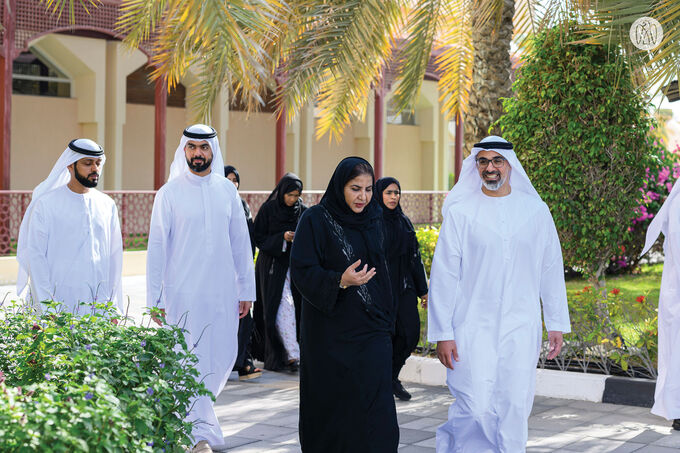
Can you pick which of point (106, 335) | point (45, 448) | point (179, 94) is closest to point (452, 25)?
point (106, 335)

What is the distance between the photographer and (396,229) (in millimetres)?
6129

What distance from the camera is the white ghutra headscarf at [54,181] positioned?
5.23m

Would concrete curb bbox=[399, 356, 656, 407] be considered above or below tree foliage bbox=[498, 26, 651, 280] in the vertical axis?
below

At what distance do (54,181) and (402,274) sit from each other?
2.16 m

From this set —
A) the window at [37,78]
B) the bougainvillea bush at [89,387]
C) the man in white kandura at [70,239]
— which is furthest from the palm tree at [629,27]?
the window at [37,78]

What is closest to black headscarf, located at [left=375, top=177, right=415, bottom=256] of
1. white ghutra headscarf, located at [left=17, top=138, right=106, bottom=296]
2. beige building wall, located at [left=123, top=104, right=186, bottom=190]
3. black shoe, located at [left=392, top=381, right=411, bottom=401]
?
black shoe, located at [left=392, top=381, right=411, bottom=401]

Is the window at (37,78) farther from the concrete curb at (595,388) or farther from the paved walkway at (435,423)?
the concrete curb at (595,388)

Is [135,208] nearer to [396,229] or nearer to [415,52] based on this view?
[415,52]

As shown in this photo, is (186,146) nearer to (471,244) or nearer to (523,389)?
(471,244)

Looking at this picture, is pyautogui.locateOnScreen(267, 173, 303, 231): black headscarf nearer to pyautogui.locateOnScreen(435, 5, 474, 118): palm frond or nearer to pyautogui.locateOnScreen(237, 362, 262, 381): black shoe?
pyautogui.locateOnScreen(237, 362, 262, 381): black shoe

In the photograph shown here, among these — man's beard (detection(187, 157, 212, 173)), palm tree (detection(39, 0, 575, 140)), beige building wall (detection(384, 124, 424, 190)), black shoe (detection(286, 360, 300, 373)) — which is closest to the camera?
man's beard (detection(187, 157, 212, 173))

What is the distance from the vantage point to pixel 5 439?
236cm

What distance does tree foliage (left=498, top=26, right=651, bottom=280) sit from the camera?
22.9 ft

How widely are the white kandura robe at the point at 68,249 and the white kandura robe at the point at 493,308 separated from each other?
1.94 metres
